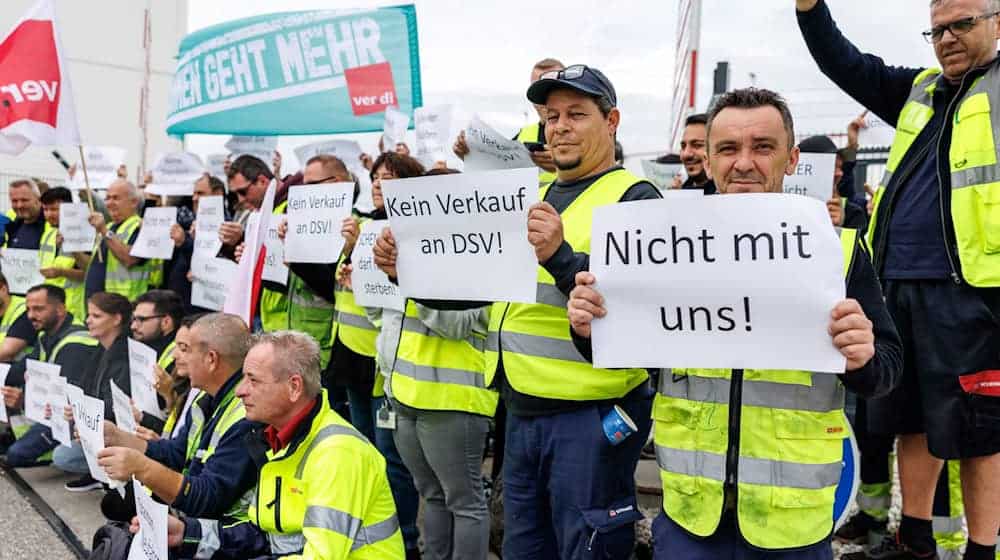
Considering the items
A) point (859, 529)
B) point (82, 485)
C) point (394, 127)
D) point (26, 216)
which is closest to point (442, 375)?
point (859, 529)

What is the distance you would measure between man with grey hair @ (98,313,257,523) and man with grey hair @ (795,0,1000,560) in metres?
2.42

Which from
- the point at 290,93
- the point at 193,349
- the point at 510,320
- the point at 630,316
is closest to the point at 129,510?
the point at 193,349

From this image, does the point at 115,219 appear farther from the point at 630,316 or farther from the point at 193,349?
the point at 630,316

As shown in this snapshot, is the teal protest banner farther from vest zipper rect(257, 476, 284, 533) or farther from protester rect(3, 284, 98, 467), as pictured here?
vest zipper rect(257, 476, 284, 533)

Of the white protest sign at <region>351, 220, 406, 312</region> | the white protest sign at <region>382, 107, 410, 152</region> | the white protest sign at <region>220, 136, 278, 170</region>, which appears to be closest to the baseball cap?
the white protest sign at <region>351, 220, 406, 312</region>

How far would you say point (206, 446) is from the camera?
11.4 feet

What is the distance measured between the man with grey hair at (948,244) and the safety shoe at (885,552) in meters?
0.69

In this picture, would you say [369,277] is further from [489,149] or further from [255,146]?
[255,146]

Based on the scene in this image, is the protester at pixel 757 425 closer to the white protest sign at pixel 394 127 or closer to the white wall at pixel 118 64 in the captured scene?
the white protest sign at pixel 394 127

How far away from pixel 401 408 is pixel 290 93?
5.65 m

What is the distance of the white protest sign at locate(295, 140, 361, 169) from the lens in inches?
273

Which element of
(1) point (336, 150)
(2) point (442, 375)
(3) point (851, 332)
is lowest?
(2) point (442, 375)

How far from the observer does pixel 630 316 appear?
77.7 inches

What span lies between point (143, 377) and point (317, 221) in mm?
1223
